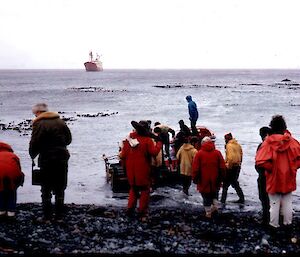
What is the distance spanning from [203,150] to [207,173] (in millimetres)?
445

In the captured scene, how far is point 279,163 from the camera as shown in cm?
772

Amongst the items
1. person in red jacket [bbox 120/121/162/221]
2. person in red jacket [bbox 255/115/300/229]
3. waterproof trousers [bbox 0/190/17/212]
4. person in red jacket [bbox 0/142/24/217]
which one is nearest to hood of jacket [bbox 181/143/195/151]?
person in red jacket [bbox 120/121/162/221]

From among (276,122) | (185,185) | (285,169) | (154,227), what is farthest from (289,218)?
(185,185)

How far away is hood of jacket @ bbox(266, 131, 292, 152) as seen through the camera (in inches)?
303

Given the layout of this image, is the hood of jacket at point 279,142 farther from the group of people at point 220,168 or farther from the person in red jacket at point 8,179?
the person in red jacket at point 8,179

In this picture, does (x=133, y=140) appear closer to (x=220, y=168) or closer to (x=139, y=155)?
(x=139, y=155)

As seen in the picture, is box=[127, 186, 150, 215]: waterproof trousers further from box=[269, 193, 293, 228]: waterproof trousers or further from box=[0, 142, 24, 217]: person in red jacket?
box=[269, 193, 293, 228]: waterproof trousers

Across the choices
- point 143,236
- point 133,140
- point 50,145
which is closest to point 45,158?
point 50,145

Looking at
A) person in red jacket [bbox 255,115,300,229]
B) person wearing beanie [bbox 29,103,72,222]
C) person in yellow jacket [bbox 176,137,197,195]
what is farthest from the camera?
person in yellow jacket [bbox 176,137,197,195]

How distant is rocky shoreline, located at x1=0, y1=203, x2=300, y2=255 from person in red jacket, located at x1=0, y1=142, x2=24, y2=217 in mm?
275

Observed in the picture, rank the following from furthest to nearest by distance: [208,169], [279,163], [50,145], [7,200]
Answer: [208,169]
[7,200]
[50,145]
[279,163]

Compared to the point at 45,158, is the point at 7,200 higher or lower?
lower

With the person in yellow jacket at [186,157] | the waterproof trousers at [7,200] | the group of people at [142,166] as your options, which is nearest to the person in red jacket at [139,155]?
the group of people at [142,166]

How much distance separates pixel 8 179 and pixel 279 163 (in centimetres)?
463
